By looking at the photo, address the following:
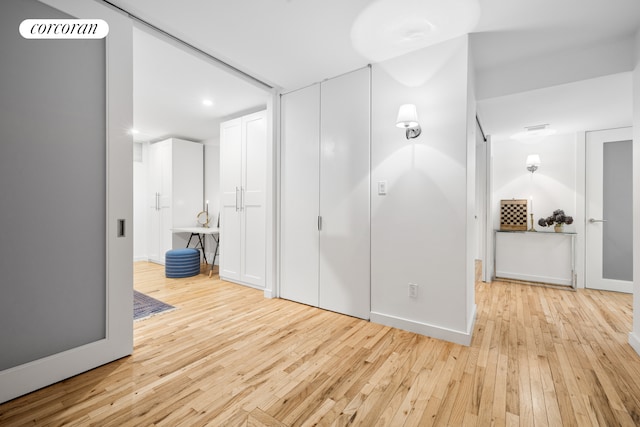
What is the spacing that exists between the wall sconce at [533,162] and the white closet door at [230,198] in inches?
174

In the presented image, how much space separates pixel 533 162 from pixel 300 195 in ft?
12.1

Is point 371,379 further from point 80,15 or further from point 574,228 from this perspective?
point 574,228

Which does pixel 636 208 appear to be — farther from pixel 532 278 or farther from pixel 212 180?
pixel 212 180

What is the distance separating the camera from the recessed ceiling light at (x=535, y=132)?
3.91 metres

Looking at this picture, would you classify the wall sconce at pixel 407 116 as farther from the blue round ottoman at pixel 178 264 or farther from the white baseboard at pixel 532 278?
the blue round ottoman at pixel 178 264

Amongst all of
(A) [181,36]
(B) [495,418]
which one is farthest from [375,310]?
(A) [181,36]

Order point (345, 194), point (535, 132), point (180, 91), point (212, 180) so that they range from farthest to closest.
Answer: point (212, 180)
point (535, 132)
point (180, 91)
point (345, 194)

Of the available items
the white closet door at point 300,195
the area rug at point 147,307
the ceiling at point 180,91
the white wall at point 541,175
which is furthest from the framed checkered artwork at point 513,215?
the area rug at point 147,307

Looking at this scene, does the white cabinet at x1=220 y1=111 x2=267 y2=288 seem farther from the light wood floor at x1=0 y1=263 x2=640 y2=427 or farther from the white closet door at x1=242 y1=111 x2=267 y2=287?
the light wood floor at x1=0 y1=263 x2=640 y2=427

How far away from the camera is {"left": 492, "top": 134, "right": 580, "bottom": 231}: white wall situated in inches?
163

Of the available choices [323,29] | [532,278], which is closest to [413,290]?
[323,29]

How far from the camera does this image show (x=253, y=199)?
3801mm

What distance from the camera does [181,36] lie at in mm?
2365

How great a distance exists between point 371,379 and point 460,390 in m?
0.53
